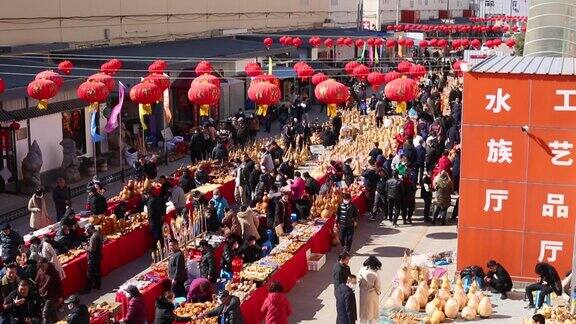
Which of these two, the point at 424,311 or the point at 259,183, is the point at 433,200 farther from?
the point at 424,311

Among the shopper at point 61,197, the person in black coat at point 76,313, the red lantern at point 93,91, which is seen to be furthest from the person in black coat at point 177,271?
the red lantern at point 93,91

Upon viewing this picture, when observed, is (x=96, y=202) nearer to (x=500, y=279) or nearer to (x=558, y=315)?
(x=500, y=279)

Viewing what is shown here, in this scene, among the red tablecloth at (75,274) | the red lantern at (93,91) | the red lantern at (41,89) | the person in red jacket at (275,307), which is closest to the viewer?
the person in red jacket at (275,307)

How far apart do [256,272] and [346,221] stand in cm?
372

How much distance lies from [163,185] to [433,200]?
A: 7.20m

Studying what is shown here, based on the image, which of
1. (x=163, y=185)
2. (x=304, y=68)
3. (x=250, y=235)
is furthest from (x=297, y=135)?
(x=250, y=235)

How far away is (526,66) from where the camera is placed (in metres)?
14.6

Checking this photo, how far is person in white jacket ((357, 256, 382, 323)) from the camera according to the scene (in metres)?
12.7

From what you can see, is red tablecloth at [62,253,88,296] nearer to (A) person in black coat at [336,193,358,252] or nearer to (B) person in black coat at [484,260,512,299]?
(A) person in black coat at [336,193,358,252]

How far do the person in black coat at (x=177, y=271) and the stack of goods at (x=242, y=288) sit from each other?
895 mm

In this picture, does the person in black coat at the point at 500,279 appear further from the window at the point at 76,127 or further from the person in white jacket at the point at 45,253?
the window at the point at 76,127

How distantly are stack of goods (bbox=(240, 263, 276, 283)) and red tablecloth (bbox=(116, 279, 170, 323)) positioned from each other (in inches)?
52.7

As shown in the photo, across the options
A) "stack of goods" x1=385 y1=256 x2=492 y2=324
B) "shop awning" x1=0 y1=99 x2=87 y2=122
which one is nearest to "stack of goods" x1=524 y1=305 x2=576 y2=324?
"stack of goods" x1=385 y1=256 x2=492 y2=324

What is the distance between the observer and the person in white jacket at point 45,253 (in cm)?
1348
